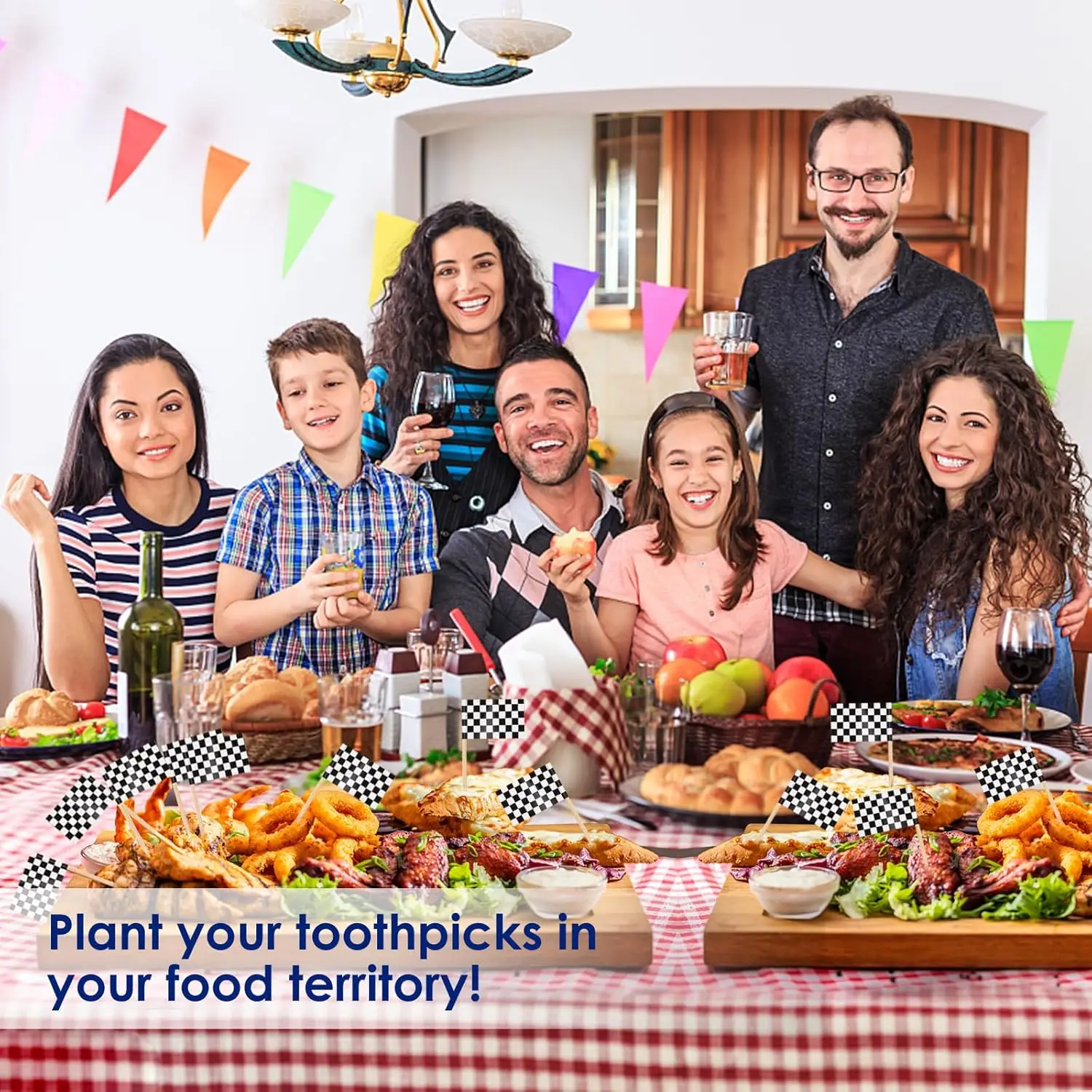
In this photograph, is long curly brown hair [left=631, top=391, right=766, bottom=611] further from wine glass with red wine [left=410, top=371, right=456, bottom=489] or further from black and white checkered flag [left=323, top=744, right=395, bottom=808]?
black and white checkered flag [left=323, top=744, right=395, bottom=808]

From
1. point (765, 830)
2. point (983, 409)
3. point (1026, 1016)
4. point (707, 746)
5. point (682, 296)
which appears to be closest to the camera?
point (1026, 1016)

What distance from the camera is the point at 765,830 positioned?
1.33 meters

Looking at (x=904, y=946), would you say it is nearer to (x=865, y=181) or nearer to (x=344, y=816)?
A: (x=344, y=816)

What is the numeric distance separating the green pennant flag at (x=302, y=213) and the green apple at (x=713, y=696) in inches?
98.7

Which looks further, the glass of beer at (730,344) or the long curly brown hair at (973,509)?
the glass of beer at (730,344)

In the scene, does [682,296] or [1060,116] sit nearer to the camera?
[1060,116]

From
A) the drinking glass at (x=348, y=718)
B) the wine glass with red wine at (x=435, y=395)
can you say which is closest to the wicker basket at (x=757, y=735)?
the drinking glass at (x=348, y=718)

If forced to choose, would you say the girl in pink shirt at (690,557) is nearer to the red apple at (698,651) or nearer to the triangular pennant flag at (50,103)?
the red apple at (698,651)

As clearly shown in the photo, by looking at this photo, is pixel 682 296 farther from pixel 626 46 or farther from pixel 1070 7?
pixel 1070 7

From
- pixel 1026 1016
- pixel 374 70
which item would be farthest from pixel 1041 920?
pixel 374 70

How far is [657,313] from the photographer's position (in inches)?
155

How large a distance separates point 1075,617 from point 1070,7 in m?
2.03

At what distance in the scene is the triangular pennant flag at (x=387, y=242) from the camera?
12.3 ft

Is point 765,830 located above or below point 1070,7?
below
